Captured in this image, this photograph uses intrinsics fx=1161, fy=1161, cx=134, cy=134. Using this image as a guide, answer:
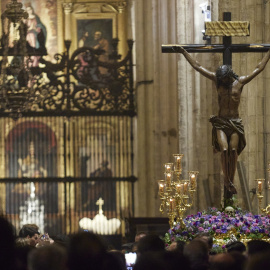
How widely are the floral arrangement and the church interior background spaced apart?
3.98m

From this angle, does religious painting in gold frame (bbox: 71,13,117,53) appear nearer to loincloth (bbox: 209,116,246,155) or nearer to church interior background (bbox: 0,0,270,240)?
church interior background (bbox: 0,0,270,240)

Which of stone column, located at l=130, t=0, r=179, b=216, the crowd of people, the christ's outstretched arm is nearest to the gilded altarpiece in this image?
stone column, located at l=130, t=0, r=179, b=216

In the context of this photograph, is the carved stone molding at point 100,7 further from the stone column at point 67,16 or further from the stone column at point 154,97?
the stone column at point 154,97

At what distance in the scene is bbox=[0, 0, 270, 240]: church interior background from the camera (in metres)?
17.3

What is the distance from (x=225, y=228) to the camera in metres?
12.1

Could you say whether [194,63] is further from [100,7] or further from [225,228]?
[100,7]

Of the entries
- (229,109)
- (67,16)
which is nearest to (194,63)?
(229,109)

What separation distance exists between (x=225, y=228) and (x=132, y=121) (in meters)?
13.7

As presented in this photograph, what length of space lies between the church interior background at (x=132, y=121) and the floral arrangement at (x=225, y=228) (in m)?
3.98

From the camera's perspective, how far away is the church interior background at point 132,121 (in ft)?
56.7

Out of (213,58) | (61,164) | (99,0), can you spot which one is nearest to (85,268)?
(213,58)

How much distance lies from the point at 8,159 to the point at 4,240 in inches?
794

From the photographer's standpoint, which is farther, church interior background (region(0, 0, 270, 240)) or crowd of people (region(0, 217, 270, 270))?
church interior background (region(0, 0, 270, 240))

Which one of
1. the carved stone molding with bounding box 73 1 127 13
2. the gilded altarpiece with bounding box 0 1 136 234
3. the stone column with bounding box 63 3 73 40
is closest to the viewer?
the gilded altarpiece with bounding box 0 1 136 234
